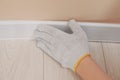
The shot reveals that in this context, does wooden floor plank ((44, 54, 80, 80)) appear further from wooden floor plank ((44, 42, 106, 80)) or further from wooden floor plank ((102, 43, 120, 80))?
wooden floor plank ((102, 43, 120, 80))

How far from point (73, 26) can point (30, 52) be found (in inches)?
9.3

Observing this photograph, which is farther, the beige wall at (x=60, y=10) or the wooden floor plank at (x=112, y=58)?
the wooden floor plank at (x=112, y=58)

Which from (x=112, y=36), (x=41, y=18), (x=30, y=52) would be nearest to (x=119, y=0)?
(x=112, y=36)

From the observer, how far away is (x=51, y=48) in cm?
91

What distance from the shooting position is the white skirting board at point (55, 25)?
0.91 m

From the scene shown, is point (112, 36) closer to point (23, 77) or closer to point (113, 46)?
point (113, 46)

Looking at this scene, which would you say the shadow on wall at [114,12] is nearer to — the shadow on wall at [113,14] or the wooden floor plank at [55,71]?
the shadow on wall at [113,14]

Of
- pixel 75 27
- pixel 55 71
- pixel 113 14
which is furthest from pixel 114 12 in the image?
pixel 55 71

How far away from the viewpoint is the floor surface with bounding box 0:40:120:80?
0.90 metres

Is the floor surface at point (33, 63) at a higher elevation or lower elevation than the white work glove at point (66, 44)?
lower

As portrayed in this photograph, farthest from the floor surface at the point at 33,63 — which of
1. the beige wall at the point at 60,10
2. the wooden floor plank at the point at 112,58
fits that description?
the beige wall at the point at 60,10

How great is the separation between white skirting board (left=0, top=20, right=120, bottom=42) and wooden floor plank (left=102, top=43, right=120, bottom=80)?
42 millimetres

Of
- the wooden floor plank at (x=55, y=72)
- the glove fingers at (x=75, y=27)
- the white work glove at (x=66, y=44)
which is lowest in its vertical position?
the wooden floor plank at (x=55, y=72)

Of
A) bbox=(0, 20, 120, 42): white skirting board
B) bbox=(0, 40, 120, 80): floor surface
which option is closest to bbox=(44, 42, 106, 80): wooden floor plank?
bbox=(0, 40, 120, 80): floor surface
